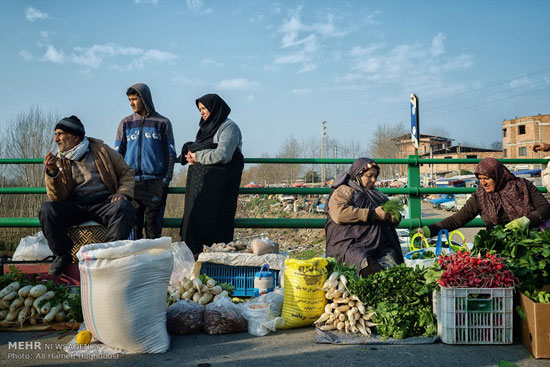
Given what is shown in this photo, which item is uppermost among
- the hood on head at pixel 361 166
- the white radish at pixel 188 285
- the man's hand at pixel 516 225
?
the hood on head at pixel 361 166

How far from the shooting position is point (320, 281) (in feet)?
11.7

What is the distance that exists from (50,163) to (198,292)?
70.6 inches

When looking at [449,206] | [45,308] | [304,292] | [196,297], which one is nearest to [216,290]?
[196,297]

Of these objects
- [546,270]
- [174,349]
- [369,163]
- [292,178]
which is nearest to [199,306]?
[174,349]

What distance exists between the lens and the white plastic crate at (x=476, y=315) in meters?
3.05

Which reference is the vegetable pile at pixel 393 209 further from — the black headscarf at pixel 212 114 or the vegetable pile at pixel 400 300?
the black headscarf at pixel 212 114

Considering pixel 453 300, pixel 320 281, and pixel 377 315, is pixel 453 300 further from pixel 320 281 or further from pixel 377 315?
pixel 320 281

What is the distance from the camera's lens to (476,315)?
3078mm

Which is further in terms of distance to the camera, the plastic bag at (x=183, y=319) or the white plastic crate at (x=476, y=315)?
the plastic bag at (x=183, y=319)

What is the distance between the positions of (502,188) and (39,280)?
435 cm

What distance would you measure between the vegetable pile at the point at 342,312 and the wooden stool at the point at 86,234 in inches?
86.2

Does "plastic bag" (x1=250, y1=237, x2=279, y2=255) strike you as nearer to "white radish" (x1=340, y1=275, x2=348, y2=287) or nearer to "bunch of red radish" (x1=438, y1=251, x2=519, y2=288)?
"white radish" (x1=340, y1=275, x2=348, y2=287)

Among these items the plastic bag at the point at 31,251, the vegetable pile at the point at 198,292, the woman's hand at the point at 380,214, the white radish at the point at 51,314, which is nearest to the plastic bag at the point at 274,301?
the vegetable pile at the point at 198,292

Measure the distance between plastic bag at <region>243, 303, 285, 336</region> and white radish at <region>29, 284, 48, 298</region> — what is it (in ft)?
5.35
